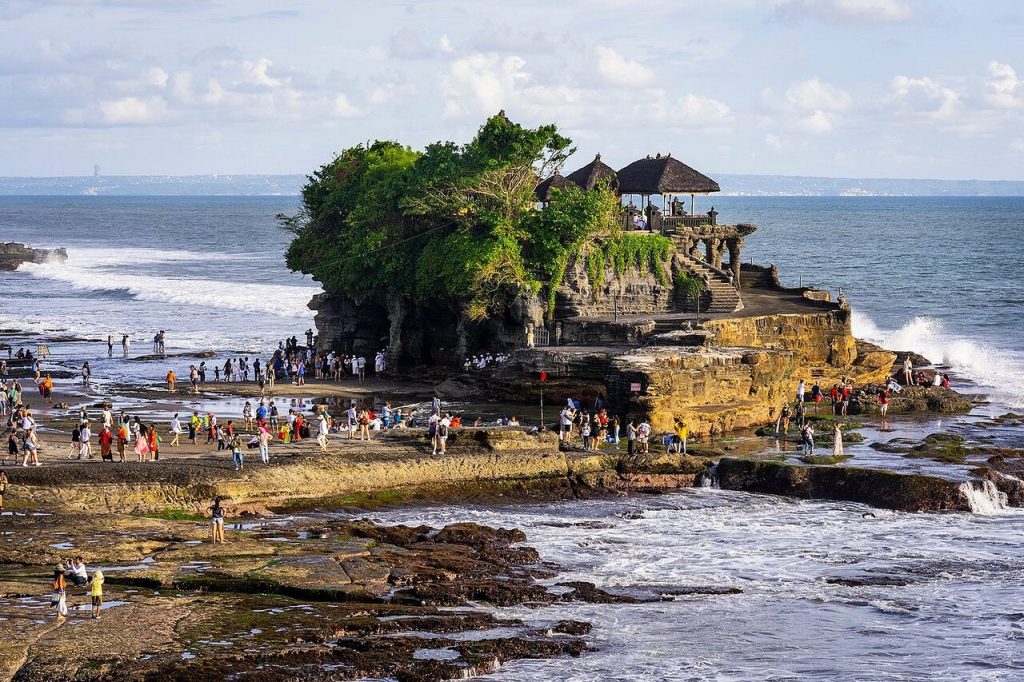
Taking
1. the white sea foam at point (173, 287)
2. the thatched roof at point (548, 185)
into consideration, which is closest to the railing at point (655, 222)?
the thatched roof at point (548, 185)

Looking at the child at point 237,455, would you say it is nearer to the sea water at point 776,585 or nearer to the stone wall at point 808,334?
the sea water at point 776,585

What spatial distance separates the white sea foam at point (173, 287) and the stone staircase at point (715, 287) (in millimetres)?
33011

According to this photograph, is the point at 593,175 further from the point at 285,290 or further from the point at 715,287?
the point at 285,290

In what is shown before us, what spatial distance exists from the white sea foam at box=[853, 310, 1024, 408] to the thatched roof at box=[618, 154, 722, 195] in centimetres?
1388

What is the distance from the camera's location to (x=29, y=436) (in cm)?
3494

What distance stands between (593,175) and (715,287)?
21.9ft

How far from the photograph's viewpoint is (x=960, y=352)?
219 ft

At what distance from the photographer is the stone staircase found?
54.3 metres

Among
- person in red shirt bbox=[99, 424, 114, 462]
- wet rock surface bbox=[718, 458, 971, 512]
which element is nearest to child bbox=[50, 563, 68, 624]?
person in red shirt bbox=[99, 424, 114, 462]

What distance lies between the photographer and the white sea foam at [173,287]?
291 feet

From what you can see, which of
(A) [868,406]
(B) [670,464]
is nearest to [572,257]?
(A) [868,406]

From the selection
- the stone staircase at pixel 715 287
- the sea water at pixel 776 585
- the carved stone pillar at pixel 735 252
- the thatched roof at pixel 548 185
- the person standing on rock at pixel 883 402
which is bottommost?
the sea water at pixel 776 585

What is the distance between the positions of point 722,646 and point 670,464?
1316cm

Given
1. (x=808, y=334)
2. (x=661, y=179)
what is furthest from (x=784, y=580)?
(x=661, y=179)
